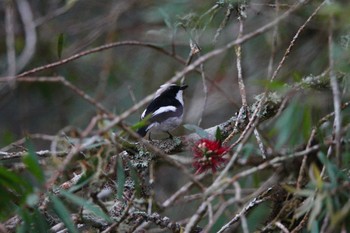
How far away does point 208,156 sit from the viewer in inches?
117

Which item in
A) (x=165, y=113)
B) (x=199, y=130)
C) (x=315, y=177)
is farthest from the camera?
(x=165, y=113)

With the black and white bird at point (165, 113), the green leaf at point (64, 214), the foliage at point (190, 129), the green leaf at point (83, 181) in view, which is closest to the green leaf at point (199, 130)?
the foliage at point (190, 129)

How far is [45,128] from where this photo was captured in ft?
20.7

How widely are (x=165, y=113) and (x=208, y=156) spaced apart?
4.87ft

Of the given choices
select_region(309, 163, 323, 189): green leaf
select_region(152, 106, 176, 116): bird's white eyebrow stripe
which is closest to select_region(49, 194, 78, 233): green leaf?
select_region(309, 163, 323, 189): green leaf

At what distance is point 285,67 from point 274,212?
1479 mm

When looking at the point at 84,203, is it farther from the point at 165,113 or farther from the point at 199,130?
the point at 165,113

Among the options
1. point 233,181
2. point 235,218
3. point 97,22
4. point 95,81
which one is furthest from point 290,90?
point 95,81

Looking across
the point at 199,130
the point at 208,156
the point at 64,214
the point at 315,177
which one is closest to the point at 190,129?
the point at 199,130

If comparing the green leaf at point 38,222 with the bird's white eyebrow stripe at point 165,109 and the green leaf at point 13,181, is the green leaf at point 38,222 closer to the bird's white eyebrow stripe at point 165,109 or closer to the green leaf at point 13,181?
the green leaf at point 13,181

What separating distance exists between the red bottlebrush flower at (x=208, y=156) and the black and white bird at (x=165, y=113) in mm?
1195

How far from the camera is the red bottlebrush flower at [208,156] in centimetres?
298

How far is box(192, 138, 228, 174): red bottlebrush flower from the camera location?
2982 mm

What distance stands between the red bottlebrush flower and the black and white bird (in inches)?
47.0
